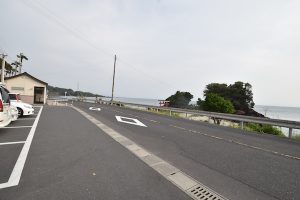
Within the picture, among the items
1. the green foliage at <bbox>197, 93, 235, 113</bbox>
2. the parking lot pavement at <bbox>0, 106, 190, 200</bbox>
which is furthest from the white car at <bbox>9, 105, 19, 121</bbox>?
the green foliage at <bbox>197, 93, 235, 113</bbox>

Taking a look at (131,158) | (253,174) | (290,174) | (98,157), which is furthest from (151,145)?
(290,174)

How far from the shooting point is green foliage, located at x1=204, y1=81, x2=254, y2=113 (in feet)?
213

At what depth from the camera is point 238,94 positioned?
2594 inches

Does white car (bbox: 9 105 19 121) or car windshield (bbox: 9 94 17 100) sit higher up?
car windshield (bbox: 9 94 17 100)

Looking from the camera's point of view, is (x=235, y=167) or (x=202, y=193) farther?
(x=235, y=167)

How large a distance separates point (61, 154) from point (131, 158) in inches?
78.6

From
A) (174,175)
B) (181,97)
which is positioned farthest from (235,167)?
(181,97)

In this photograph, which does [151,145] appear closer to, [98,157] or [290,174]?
[98,157]

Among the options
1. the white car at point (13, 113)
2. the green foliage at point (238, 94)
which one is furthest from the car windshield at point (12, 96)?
the green foliage at point (238, 94)

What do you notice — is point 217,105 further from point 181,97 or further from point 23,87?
point 181,97

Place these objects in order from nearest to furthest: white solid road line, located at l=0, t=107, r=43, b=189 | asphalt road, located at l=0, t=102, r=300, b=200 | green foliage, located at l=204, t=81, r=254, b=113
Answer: asphalt road, located at l=0, t=102, r=300, b=200
white solid road line, located at l=0, t=107, r=43, b=189
green foliage, located at l=204, t=81, r=254, b=113

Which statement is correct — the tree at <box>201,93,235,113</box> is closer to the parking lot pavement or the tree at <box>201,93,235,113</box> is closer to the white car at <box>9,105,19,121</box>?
the white car at <box>9,105,19,121</box>

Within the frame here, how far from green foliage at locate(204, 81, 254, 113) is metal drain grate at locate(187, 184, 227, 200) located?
6384cm

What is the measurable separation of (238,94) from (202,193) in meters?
66.5
